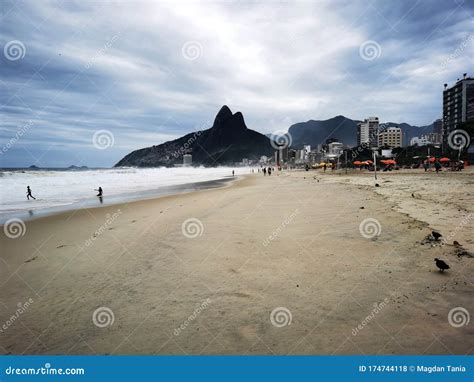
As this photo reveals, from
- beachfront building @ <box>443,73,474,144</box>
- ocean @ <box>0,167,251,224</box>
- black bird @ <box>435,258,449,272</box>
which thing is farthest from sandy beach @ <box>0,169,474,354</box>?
beachfront building @ <box>443,73,474,144</box>

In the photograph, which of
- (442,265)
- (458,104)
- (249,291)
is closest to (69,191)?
(249,291)

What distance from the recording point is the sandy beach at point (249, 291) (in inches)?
149

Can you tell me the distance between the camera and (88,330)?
4.32m

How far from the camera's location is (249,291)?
203 inches

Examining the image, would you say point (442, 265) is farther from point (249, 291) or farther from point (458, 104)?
point (458, 104)

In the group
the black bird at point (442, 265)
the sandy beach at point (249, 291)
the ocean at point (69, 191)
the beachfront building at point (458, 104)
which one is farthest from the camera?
the beachfront building at point (458, 104)

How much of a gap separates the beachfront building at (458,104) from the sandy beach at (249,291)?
136m

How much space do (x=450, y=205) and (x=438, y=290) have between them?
29.4 ft

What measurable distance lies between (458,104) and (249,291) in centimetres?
15919

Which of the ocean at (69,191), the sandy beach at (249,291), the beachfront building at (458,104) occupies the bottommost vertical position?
the sandy beach at (249,291)

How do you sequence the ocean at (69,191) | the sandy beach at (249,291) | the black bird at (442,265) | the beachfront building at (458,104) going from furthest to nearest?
the beachfront building at (458,104) < the ocean at (69,191) < the black bird at (442,265) < the sandy beach at (249,291)

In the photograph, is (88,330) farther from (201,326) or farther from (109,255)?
(109,255)

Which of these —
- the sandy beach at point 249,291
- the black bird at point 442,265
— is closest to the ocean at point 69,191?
the sandy beach at point 249,291

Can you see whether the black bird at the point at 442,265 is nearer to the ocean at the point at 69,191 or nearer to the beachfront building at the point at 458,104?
the ocean at the point at 69,191
